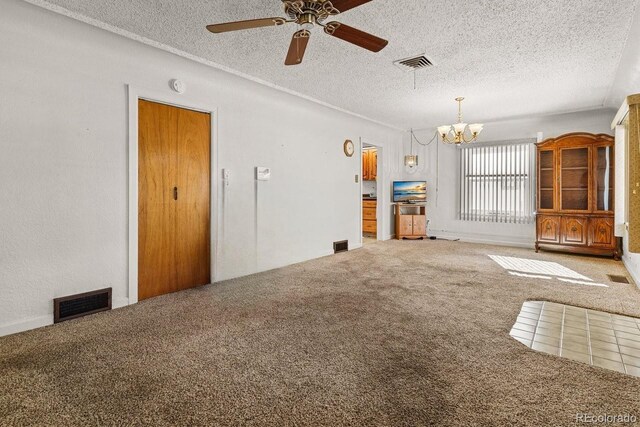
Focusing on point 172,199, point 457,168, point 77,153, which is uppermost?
point 457,168

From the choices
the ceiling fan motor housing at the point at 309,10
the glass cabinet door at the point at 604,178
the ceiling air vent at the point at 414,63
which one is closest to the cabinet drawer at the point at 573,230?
the glass cabinet door at the point at 604,178

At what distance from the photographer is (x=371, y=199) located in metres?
7.70

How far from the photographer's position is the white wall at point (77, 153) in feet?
8.07

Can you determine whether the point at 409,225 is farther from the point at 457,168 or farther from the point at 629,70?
the point at 629,70

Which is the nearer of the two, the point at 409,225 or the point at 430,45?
the point at 430,45

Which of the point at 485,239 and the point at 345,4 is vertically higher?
the point at 345,4

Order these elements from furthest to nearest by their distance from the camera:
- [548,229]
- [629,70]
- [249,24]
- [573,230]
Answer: [548,229]
[573,230]
[629,70]
[249,24]

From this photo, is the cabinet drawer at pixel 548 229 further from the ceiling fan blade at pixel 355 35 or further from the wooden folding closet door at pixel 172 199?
the wooden folding closet door at pixel 172 199

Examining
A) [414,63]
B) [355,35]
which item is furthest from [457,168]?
[355,35]

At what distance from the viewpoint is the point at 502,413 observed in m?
1.50

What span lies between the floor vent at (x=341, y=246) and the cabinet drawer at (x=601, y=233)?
4.02 m

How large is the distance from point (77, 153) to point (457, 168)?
22.8 feet

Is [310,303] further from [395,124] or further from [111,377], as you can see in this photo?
[395,124]

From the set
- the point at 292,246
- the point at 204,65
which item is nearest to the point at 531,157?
the point at 292,246
